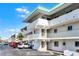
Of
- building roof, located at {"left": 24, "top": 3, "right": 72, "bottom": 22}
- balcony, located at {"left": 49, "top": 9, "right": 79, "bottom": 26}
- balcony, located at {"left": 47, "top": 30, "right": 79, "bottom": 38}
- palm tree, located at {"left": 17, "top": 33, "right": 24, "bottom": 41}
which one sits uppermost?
building roof, located at {"left": 24, "top": 3, "right": 72, "bottom": 22}

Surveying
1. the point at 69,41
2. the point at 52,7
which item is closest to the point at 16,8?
the point at 52,7

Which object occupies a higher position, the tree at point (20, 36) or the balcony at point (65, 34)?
the tree at point (20, 36)

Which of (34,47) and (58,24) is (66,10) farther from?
(34,47)

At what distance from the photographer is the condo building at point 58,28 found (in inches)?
503

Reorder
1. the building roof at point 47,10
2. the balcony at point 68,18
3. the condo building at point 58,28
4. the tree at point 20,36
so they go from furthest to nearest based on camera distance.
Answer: the tree at point 20,36 < the building roof at point 47,10 < the condo building at point 58,28 < the balcony at point 68,18

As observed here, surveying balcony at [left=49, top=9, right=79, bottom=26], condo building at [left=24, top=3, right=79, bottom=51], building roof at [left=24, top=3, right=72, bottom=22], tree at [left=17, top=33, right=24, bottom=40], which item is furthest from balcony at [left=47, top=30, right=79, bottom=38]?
tree at [left=17, top=33, right=24, bottom=40]

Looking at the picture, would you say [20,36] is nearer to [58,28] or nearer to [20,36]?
[20,36]

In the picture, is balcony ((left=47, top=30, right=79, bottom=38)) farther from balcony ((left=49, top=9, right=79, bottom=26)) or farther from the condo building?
balcony ((left=49, top=9, right=79, bottom=26))

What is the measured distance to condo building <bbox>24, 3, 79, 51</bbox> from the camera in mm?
12766

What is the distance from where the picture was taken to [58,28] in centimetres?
1509

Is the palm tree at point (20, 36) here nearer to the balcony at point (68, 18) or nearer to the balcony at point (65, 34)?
the balcony at point (65, 34)

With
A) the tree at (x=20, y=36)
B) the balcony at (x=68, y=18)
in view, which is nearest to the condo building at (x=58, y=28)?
the balcony at (x=68, y=18)

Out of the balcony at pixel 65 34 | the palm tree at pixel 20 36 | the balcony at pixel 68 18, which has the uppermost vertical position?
the balcony at pixel 68 18

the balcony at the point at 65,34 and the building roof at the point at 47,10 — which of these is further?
the building roof at the point at 47,10
